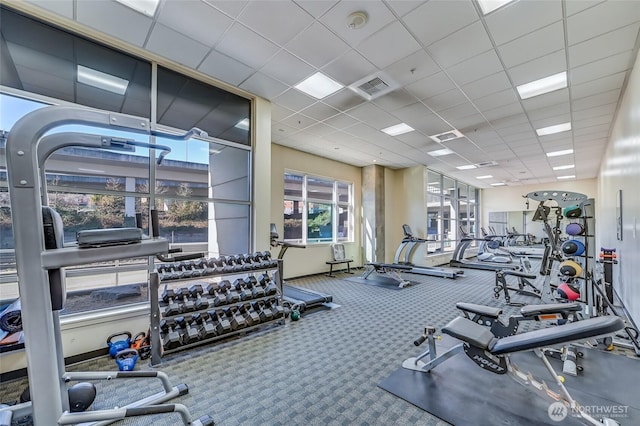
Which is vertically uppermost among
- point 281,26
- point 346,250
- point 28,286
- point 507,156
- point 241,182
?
point 281,26

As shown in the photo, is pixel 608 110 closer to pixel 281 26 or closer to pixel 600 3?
pixel 600 3

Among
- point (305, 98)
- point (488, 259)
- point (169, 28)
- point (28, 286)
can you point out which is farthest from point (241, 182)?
point (488, 259)

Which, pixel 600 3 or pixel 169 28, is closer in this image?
pixel 600 3

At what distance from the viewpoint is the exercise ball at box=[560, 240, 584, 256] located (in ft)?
12.0

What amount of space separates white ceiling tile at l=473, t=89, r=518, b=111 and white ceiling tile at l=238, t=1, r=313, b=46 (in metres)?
3.23

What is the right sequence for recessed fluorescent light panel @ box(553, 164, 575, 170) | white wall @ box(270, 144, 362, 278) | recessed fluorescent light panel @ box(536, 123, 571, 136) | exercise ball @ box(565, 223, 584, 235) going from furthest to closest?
recessed fluorescent light panel @ box(553, 164, 575, 170) < white wall @ box(270, 144, 362, 278) < recessed fluorescent light panel @ box(536, 123, 571, 136) < exercise ball @ box(565, 223, 584, 235)

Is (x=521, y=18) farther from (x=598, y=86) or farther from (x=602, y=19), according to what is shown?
(x=598, y=86)

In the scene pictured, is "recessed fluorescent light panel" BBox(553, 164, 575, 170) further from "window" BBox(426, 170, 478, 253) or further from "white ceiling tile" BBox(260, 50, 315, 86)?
"white ceiling tile" BBox(260, 50, 315, 86)

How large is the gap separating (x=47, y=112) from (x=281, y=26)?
2.25m

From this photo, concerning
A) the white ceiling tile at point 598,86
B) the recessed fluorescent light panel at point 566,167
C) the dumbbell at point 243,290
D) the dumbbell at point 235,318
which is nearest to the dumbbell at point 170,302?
the dumbbell at point 235,318

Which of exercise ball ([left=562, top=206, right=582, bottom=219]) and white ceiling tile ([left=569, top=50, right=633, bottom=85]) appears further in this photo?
exercise ball ([left=562, top=206, right=582, bottom=219])

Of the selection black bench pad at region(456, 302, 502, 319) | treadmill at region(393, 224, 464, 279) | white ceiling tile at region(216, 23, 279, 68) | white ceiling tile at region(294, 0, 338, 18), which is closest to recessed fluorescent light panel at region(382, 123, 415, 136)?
treadmill at region(393, 224, 464, 279)

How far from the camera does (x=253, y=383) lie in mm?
2365

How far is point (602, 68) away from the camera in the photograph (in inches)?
135
